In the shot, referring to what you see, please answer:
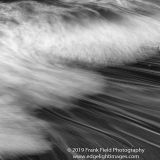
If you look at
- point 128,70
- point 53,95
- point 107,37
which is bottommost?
point 53,95

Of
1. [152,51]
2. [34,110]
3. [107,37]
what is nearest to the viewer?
[34,110]

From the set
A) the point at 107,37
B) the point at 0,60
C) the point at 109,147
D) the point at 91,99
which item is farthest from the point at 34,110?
the point at 107,37

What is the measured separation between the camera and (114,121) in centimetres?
272

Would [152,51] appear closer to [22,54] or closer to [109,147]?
[22,54]

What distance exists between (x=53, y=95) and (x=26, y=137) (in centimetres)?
70

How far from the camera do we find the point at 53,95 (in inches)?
121

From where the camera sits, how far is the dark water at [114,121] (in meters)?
2.42

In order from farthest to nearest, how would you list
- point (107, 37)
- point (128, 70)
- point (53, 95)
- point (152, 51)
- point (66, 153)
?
point (107, 37) → point (152, 51) → point (128, 70) → point (53, 95) → point (66, 153)

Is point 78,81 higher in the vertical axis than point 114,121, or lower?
higher

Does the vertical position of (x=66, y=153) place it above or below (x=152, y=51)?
below

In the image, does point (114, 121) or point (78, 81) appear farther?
point (78, 81)

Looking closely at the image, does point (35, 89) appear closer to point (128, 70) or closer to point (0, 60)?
point (0, 60)

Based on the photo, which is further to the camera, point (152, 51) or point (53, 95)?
point (152, 51)

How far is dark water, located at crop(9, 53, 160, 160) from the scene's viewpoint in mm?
2416
